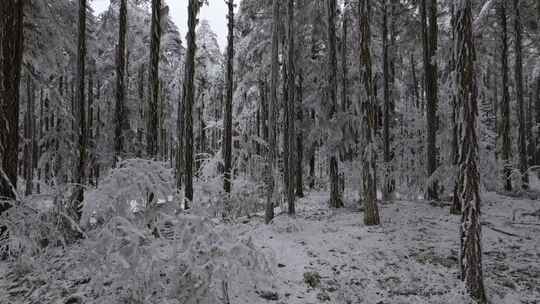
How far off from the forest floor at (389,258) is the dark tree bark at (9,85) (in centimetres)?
182

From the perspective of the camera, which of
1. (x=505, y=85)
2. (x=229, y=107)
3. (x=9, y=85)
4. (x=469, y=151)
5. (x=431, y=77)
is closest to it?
(x=469, y=151)

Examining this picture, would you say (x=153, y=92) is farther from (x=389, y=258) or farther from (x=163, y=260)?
(x=389, y=258)

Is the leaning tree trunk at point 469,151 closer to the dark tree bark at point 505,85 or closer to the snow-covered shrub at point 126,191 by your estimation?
the snow-covered shrub at point 126,191

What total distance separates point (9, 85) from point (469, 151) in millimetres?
8577

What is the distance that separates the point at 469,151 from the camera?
5.76m

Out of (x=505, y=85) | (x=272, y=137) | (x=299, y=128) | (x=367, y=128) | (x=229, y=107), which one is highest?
(x=505, y=85)

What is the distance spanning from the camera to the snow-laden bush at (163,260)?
3900mm

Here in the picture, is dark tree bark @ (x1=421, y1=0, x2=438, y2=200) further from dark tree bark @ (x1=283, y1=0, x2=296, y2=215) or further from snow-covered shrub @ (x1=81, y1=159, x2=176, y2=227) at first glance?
snow-covered shrub @ (x1=81, y1=159, x2=176, y2=227)

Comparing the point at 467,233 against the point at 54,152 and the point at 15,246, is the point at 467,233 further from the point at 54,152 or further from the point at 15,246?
the point at 54,152

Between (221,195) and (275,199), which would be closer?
(221,195)

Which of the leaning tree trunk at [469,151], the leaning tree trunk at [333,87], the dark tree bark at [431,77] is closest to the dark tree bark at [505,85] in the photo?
the dark tree bark at [431,77]

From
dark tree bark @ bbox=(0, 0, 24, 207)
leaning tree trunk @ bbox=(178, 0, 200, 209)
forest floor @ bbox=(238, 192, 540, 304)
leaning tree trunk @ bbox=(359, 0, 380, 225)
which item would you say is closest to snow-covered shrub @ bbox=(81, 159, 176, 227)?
forest floor @ bbox=(238, 192, 540, 304)

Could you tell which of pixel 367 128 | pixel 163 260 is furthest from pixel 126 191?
pixel 367 128

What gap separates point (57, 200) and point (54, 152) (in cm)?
1083
